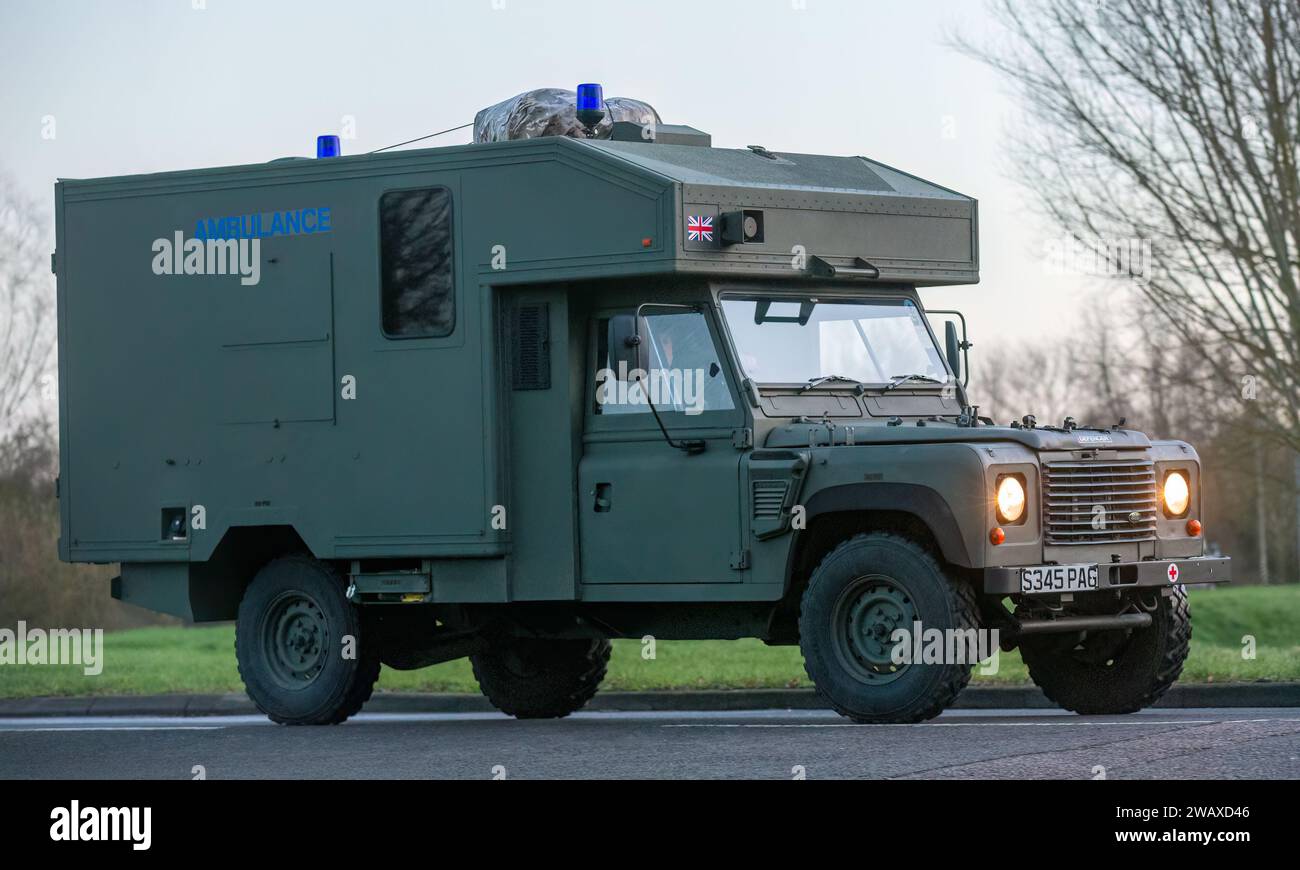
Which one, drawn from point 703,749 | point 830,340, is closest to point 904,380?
point 830,340

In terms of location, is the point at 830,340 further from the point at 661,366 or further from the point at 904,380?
the point at 661,366

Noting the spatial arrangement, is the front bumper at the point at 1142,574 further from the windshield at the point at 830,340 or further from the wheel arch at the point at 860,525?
the windshield at the point at 830,340

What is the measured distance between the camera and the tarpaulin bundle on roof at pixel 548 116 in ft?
47.6

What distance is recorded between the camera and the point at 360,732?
13.6 meters

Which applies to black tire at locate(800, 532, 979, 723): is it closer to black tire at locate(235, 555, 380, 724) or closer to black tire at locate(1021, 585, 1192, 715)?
black tire at locate(1021, 585, 1192, 715)

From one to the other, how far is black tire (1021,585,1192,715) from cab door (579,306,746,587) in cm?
194

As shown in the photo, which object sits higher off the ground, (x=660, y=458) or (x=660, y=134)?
(x=660, y=134)

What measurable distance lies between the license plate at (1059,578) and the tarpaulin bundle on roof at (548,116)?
4.24 metres

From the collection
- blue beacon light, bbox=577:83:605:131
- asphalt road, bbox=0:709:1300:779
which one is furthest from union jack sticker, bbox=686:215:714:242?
asphalt road, bbox=0:709:1300:779

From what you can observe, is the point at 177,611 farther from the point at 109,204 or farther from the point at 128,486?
the point at 109,204

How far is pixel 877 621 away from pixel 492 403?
2.89 m

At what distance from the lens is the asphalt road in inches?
390

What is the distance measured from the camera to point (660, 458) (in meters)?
13.1
